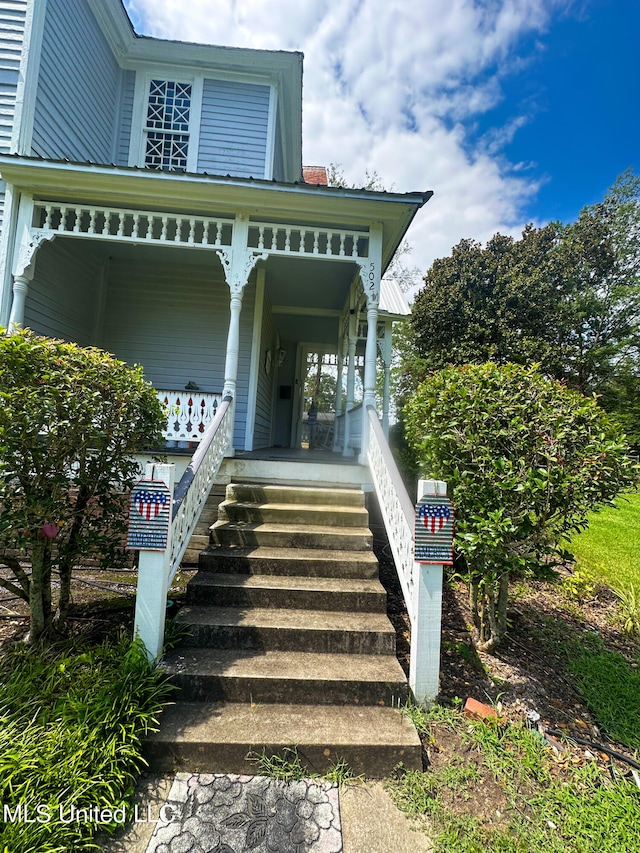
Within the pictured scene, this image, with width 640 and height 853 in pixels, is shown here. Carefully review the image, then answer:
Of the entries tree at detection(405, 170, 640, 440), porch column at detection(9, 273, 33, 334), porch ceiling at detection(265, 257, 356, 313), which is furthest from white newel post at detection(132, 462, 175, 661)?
tree at detection(405, 170, 640, 440)

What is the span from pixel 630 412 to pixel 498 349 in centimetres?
654

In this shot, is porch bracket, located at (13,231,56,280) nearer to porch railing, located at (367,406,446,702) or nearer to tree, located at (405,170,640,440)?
porch railing, located at (367,406,446,702)

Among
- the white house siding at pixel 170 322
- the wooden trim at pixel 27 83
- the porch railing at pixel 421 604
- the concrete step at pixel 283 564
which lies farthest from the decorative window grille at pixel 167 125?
the porch railing at pixel 421 604

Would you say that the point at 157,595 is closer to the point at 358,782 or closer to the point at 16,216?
the point at 358,782

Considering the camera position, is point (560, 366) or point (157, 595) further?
point (560, 366)

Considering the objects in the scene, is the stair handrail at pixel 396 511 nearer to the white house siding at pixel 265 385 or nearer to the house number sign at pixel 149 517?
the house number sign at pixel 149 517

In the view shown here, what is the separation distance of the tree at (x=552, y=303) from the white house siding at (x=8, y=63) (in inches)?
456

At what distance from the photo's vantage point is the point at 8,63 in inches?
211

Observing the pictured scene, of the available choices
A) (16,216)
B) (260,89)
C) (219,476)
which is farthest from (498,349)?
(16,216)

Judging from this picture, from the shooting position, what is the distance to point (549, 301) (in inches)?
539

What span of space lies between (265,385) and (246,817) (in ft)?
23.0

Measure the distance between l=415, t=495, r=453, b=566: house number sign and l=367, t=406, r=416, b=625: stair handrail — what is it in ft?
0.31

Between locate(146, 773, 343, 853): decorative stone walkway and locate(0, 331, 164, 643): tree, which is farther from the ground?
locate(0, 331, 164, 643): tree

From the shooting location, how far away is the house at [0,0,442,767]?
8.72 feet
